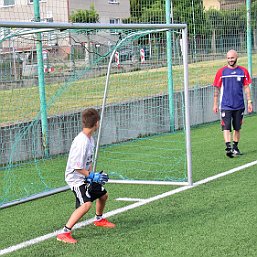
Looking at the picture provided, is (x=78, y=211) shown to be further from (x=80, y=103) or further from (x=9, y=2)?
(x=9, y=2)

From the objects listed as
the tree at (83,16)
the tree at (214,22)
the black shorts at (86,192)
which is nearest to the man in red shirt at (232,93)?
the tree at (83,16)

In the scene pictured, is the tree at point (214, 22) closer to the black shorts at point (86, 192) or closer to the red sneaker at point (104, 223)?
the red sneaker at point (104, 223)

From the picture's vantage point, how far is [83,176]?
259 inches

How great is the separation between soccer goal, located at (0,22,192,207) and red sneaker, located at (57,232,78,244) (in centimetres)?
136

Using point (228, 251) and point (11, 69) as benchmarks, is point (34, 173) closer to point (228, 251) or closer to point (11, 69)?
point (11, 69)

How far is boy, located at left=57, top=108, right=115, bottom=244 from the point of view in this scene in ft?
21.1

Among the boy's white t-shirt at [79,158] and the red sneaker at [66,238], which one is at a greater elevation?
the boy's white t-shirt at [79,158]

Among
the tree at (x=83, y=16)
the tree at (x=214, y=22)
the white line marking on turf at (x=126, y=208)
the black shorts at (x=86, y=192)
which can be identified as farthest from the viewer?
the tree at (x=214, y=22)

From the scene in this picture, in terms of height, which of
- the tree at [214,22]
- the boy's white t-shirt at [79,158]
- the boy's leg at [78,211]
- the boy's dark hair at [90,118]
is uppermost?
the tree at [214,22]

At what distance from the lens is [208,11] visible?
17266mm

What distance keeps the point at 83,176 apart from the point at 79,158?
234 mm

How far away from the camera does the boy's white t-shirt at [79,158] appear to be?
645 centimetres

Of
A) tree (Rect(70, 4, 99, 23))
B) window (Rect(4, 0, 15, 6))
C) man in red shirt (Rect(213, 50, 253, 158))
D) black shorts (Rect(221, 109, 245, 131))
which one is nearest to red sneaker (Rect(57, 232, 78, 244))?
man in red shirt (Rect(213, 50, 253, 158))

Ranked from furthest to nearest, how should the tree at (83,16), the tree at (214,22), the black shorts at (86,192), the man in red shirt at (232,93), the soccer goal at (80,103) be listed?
1. the tree at (214,22)
2. the tree at (83,16)
3. the man in red shirt at (232,93)
4. the soccer goal at (80,103)
5. the black shorts at (86,192)
